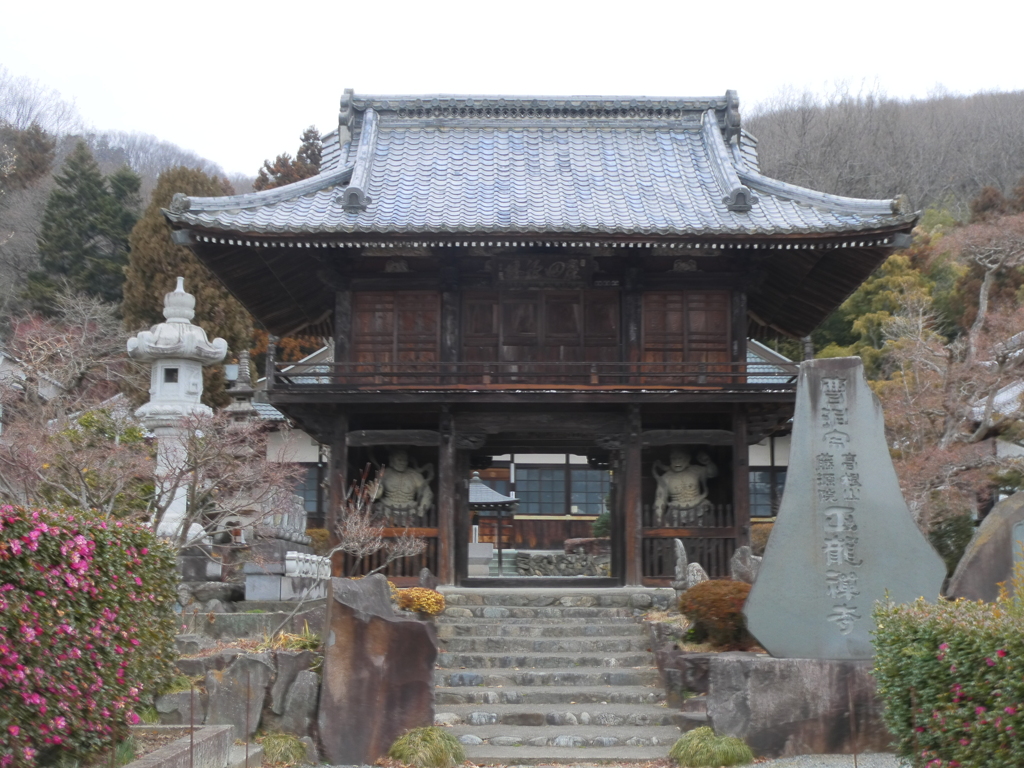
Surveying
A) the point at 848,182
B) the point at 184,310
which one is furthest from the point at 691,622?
the point at 848,182

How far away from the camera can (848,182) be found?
5053cm

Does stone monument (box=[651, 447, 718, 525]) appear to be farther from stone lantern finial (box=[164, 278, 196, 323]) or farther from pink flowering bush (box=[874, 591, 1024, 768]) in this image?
pink flowering bush (box=[874, 591, 1024, 768])

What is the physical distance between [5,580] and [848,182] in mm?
49427

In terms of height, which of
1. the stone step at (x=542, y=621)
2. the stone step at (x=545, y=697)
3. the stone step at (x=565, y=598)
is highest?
the stone step at (x=565, y=598)

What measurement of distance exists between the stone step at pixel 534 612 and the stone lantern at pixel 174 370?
4.30 meters

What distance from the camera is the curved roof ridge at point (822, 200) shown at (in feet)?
57.9

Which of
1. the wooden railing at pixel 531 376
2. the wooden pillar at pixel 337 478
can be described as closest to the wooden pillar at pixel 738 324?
the wooden railing at pixel 531 376

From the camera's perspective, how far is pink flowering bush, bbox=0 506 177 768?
20.3 ft

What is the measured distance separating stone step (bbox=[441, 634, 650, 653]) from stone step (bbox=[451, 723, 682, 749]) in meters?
2.48

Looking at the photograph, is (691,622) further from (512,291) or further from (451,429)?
(512,291)

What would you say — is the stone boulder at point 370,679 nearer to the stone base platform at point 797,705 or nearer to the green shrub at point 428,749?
the green shrub at point 428,749

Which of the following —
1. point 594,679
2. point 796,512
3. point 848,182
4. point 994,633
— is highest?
point 848,182

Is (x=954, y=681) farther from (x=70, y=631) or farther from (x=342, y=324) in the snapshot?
(x=342, y=324)

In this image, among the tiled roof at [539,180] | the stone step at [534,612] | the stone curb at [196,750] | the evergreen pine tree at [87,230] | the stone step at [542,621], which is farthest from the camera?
the evergreen pine tree at [87,230]
